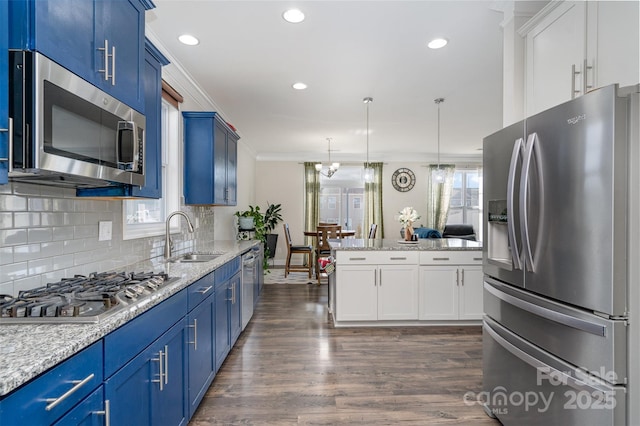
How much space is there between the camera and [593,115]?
128cm

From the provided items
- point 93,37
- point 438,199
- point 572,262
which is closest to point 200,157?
point 93,37

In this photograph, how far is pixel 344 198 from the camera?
8.50 metres

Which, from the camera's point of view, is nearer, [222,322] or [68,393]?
[68,393]

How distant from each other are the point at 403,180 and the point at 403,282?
5.16 metres

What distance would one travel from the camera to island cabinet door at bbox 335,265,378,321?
12.1ft

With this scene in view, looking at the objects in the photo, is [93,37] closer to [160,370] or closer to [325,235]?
[160,370]

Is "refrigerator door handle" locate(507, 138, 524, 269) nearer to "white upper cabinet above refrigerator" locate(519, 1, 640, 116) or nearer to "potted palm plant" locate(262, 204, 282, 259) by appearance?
"white upper cabinet above refrigerator" locate(519, 1, 640, 116)

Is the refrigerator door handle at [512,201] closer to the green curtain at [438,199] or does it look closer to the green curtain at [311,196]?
the green curtain at [311,196]

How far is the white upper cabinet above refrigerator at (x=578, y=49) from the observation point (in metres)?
1.43

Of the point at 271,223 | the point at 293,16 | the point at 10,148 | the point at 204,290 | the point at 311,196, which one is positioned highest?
the point at 293,16

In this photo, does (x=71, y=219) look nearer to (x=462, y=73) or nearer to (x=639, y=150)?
(x=639, y=150)

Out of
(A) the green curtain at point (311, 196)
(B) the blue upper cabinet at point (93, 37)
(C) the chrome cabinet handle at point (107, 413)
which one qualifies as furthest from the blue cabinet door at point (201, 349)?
(A) the green curtain at point (311, 196)

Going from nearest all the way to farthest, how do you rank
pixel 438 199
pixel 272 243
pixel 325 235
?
pixel 325 235 → pixel 272 243 → pixel 438 199

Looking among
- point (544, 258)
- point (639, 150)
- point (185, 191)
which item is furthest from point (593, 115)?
point (185, 191)
